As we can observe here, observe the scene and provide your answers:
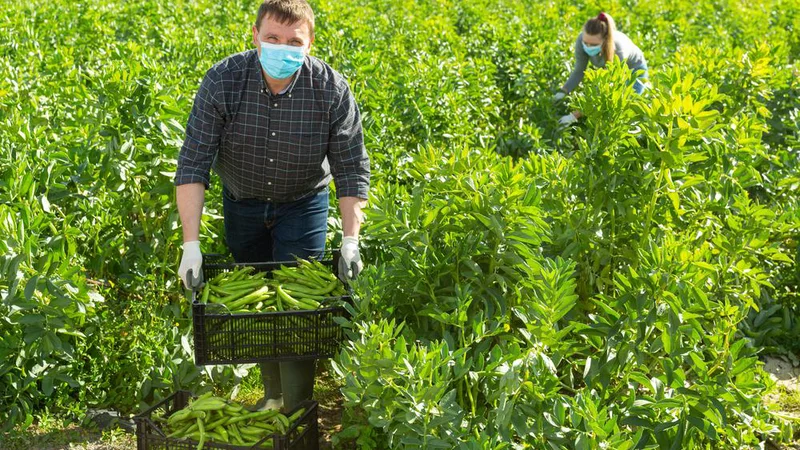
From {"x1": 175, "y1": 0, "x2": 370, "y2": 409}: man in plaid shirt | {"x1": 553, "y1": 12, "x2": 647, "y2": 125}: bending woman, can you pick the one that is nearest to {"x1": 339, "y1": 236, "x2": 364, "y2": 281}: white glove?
{"x1": 175, "y1": 0, "x2": 370, "y2": 409}: man in plaid shirt

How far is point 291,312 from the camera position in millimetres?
3801

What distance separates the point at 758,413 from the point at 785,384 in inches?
67.5

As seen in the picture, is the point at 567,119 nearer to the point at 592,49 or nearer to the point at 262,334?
the point at 592,49

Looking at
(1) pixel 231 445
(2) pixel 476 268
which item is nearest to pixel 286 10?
(2) pixel 476 268

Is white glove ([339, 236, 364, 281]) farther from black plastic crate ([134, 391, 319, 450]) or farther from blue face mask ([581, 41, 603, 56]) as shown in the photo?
blue face mask ([581, 41, 603, 56])

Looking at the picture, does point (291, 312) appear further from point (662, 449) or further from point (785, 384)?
point (785, 384)

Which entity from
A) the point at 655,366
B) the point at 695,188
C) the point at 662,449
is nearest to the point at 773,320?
the point at 695,188

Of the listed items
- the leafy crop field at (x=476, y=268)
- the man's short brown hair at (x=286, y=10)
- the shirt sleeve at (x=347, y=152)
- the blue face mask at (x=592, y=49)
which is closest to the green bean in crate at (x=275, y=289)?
the leafy crop field at (x=476, y=268)

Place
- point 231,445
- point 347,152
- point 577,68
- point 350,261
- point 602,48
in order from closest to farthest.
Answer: point 231,445 < point 350,261 < point 347,152 < point 602,48 < point 577,68

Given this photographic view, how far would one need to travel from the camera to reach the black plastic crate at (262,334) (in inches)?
150

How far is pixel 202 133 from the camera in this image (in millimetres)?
4176

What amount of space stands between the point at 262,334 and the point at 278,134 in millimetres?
873

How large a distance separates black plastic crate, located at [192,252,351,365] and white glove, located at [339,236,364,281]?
0.22 metres

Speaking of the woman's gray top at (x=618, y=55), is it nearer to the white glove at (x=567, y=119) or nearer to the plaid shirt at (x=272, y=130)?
the white glove at (x=567, y=119)
